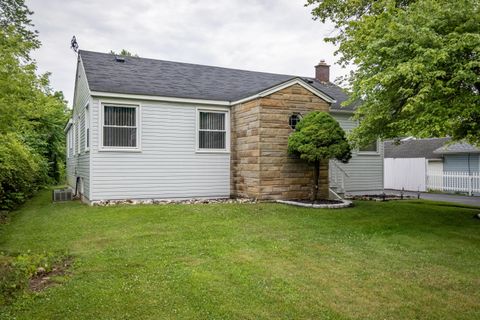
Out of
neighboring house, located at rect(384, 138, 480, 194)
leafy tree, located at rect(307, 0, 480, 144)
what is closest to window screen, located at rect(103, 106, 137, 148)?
leafy tree, located at rect(307, 0, 480, 144)

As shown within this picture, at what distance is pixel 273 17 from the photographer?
1495 centimetres

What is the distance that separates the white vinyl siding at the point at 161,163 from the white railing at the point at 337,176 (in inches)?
161

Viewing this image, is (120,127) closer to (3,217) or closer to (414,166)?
(3,217)

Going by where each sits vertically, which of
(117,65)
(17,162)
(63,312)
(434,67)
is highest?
(117,65)

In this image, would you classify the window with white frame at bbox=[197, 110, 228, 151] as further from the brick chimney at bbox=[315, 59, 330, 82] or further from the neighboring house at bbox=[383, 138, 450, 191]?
the neighboring house at bbox=[383, 138, 450, 191]

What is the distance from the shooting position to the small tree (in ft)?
33.2

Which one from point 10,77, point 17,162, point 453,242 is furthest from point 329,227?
point 17,162

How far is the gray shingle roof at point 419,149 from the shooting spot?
23980mm

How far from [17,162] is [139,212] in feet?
19.2

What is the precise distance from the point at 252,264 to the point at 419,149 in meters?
23.7

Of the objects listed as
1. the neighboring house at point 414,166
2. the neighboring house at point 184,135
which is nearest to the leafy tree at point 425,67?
the neighboring house at point 184,135

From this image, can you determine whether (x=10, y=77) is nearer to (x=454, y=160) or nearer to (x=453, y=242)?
(x=453, y=242)

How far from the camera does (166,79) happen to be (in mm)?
13008

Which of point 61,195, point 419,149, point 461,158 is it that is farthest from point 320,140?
point 419,149
